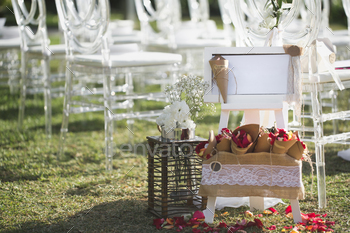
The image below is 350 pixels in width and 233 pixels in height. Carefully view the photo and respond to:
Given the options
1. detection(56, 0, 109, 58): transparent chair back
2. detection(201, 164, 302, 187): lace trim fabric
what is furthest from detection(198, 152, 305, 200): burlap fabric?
detection(56, 0, 109, 58): transparent chair back

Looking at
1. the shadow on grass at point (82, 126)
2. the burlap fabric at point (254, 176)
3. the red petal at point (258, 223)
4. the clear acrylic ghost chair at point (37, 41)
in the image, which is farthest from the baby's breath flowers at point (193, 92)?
the shadow on grass at point (82, 126)

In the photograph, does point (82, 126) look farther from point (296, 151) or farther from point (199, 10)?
point (296, 151)

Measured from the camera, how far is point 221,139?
6.26 ft

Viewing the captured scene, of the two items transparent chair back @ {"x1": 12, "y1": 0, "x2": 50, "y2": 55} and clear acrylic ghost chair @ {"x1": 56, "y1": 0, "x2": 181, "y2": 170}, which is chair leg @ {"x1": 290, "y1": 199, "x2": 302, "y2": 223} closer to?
clear acrylic ghost chair @ {"x1": 56, "y1": 0, "x2": 181, "y2": 170}

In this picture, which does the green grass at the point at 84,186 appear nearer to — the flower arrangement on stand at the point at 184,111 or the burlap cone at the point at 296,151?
the burlap cone at the point at 296,151

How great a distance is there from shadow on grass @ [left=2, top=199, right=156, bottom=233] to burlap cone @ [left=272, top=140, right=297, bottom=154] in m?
0.66

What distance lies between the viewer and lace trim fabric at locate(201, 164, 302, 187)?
1.87 metres

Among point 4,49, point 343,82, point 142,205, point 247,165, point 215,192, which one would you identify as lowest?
point 142,205

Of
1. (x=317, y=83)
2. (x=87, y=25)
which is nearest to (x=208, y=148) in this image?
(x=317, y=83)

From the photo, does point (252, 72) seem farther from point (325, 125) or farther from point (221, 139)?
point (325, 125)

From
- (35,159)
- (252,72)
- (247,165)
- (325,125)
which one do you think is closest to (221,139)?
(247,165)

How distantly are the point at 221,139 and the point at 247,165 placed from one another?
0.17 meters

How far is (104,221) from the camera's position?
6.56ft

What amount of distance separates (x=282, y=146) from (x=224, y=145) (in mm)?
255
